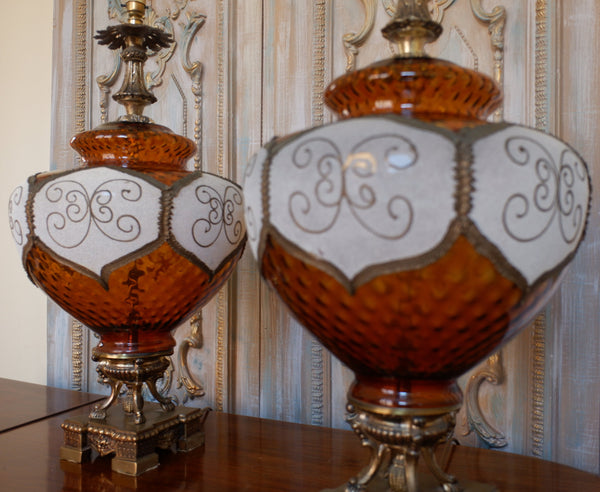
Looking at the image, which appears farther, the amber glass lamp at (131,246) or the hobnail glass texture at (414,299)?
the amber glass lamp at (131,246)

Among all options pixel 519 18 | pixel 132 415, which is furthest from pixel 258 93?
pixel 132 415

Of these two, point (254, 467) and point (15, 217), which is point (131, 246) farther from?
point (254, 467)

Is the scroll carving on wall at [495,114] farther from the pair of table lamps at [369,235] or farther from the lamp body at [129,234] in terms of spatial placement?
the lamp body at [129,234]

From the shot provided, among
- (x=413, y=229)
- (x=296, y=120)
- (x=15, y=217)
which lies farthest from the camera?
(x=296, y=120)

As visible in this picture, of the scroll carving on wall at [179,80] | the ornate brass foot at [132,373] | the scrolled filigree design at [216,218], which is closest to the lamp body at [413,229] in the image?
the scrolled filigree design at [216,218]

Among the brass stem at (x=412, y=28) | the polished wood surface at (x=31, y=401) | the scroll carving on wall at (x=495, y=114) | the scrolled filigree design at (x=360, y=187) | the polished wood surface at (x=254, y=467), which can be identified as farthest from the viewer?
the polished wood surface at (x=31, y=401)

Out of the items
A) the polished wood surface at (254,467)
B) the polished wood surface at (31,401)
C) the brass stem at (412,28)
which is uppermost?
the brass stem at (412,28)

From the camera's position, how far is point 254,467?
1.99 ft

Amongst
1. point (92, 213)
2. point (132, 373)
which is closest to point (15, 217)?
point (92, 213)

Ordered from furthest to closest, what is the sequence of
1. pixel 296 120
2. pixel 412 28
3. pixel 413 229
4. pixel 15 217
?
pixel 296 120 → pixel 15 217 → pixel 412 28 → pixel 413 229

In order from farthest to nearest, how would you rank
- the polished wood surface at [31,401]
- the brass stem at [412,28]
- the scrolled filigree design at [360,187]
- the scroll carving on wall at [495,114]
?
the polished wood surface at [31,401], the scroll carving on wall at [495,114], the brass stem at [412,28], the scrolled filigree design at [360,187]

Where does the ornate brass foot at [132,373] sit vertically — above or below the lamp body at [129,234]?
below

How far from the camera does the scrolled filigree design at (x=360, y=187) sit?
34cm

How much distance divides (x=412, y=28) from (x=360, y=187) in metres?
0.19
